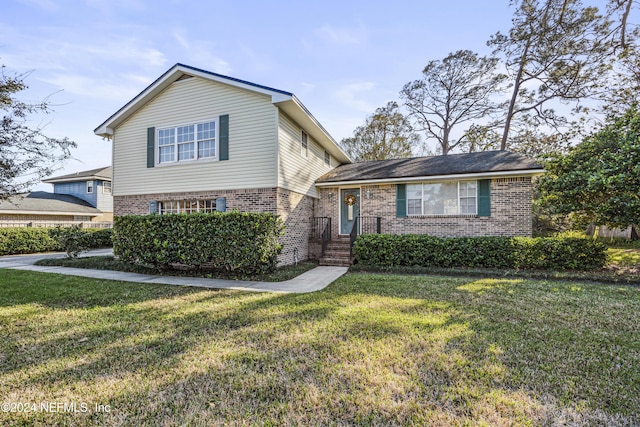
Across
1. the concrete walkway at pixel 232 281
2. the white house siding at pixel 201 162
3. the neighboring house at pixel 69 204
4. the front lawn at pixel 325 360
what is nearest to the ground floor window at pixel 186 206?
the white house siding at pixel 201 162

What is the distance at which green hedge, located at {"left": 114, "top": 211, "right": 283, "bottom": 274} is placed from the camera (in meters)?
7.82

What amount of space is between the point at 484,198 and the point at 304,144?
7211 mm

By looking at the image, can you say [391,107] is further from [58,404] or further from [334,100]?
[58,404]

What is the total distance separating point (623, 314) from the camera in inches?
192

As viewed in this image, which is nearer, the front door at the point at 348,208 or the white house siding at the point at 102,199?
the front door at the point at 348,208

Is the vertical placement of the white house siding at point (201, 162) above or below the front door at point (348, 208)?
above

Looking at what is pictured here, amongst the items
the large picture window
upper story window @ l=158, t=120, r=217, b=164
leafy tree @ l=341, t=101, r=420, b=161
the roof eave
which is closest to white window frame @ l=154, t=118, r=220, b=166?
upper story window @ l=158, t=120, r=217, b=164

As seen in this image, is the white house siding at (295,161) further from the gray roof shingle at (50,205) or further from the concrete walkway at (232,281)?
the gray roof shingle at (50,205)

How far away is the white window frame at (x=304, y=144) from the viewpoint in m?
11.4

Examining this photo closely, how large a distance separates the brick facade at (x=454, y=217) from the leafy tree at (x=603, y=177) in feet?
2.90

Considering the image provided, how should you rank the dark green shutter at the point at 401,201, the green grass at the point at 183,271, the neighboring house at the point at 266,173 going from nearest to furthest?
the green grass at the point at 183,271
the neighboring house at the point at 266,173
the dark green shutter at the point at 401,201

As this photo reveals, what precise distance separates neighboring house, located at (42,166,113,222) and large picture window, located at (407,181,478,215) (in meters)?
23.9

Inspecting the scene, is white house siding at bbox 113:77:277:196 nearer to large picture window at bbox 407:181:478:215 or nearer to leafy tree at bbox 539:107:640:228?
large picture window at bbox 407:181:478:215

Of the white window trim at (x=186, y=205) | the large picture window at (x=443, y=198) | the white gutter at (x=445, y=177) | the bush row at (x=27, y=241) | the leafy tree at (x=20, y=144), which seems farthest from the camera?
the bush row at (x=27, y=241)
